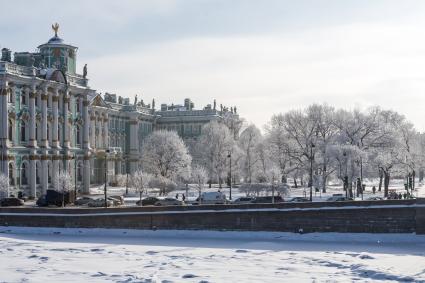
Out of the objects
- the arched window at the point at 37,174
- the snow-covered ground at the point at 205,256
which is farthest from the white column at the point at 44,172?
the snow-covered ground at the point at 205,256

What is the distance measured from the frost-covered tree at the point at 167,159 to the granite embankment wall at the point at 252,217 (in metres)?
37.6

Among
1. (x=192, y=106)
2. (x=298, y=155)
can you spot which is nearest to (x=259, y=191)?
(x=298, y=155)

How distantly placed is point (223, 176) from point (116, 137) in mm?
19193

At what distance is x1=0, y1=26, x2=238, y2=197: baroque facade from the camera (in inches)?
2763

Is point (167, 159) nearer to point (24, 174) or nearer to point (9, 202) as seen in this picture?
point (24, 174)

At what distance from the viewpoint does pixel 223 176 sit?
9650 centimetres

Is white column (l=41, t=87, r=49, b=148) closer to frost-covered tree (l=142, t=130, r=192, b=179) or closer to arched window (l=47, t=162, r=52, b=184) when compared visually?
arched window (l=47, t=162, r=52, b=184)

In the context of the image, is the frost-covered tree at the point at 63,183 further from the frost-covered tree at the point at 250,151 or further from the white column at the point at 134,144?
the white column at the point at 134,144

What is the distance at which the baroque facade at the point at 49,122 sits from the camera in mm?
70188

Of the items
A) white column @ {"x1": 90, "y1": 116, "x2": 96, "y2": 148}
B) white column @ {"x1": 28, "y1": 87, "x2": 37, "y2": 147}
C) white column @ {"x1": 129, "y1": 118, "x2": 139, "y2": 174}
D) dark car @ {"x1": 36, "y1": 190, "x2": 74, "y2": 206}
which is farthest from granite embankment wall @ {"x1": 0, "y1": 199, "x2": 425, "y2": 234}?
white column @ {"x1": 129, "y1": 118, "x2": 139, "y2": 174}

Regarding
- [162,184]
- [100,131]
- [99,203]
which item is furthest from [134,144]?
[99,203]

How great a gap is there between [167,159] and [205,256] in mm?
53860

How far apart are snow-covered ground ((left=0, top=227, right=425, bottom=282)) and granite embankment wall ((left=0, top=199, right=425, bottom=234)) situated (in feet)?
2.01

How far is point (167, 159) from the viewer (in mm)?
90812
